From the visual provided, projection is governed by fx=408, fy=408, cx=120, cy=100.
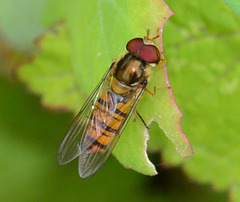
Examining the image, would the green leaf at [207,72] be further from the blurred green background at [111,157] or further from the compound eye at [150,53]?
the compound eye at [150,53]

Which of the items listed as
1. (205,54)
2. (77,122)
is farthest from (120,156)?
(205,54)

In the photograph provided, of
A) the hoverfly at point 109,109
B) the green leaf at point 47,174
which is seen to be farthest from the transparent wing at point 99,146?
the green leaf at point 47,174

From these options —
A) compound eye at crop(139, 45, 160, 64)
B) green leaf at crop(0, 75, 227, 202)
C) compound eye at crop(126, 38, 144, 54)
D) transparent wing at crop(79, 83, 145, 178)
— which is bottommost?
green leaf at crop(0, 75, 227, 202)

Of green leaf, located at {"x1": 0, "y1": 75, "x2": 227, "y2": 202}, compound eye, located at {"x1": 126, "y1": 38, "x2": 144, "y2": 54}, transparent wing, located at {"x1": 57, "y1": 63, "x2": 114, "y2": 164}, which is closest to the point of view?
compound eye, located at {"x1": 126, "y1": 38, "x2": 144, "y2": 54}

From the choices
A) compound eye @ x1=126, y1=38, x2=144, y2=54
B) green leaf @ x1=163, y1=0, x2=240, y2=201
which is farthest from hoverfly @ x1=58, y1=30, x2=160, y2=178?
green leaf @ x1=163, y1=0, x2=240, y2=201

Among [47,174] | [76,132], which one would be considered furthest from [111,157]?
[76,132]

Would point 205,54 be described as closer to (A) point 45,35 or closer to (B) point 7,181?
(A) point 45,35

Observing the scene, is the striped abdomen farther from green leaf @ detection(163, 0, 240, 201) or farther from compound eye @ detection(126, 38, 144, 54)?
green leaf @ detection(163, 0, 240, 201)

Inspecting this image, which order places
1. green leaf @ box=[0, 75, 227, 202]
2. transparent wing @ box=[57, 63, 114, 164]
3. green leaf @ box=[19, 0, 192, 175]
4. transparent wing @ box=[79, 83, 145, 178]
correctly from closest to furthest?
green leaf @ box=[19, 0, 192, 175] < transparent wing @ box=[79, 83, 145, 178] < transparent wing @ box=[57, 63, 114, 164] < green leaf @ box=[0, 75, 227, 202]
